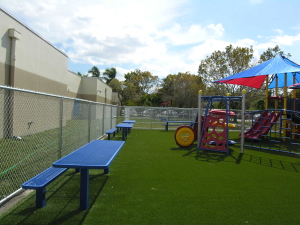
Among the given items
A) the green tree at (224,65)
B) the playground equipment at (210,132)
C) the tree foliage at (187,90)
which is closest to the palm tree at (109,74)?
the tree foliage at (187,90)

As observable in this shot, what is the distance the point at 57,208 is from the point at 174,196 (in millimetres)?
1898

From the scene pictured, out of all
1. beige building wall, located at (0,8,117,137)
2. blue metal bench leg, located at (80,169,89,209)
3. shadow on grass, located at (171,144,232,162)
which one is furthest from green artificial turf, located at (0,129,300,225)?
beige building wall, located at (0,8,117,137)

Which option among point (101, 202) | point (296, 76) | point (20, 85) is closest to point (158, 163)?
point (101, 202)

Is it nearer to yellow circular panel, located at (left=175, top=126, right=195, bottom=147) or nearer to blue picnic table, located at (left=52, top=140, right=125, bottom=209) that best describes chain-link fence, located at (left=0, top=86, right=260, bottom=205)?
blue picnic table, located at (left=52, top=140, right=125, bottom=209)

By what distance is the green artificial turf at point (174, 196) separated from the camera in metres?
3.12

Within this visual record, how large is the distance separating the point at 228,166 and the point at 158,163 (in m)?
1.94

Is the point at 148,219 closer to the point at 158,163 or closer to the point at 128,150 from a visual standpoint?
the point at 158,163

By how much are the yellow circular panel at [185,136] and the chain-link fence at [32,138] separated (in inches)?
130

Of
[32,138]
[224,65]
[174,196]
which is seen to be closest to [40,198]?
[174,196]

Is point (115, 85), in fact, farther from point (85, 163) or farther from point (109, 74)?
point (85, 163)

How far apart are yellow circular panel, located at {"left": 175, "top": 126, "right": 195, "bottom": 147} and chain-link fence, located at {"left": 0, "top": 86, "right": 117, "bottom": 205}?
3.30 metres

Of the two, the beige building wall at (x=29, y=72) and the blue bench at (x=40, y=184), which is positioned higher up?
the beige building wall at (x=29, y=72)

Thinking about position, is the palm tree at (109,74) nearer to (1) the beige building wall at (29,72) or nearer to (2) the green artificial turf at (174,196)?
(1) the beige building wall at (29,72)

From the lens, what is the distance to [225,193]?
4133 millimetres
